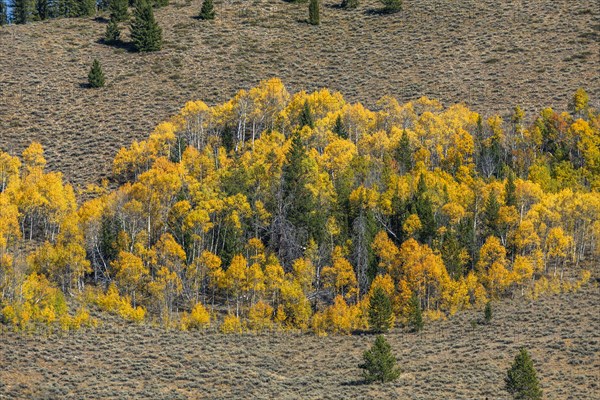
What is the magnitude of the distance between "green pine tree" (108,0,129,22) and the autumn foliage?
163ft

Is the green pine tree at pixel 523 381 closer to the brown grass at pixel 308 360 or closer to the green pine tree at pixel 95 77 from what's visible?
the brown grass at pixel 308 360

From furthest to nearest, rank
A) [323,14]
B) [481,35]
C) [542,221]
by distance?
1. [323,14]
2. [481,35]
3. [542,221]

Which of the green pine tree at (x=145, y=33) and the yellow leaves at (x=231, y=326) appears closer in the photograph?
the yellow leaves at (x=231, y=326)

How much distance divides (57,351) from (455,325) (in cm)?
2873

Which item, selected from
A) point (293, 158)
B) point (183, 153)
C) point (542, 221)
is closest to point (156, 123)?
point (183, 153)

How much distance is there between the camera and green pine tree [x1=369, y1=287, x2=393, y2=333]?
252 feet

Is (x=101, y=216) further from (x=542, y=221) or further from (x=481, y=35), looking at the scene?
(x=481, y=35)

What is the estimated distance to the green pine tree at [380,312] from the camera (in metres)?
76.9

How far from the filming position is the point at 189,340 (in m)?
74.1

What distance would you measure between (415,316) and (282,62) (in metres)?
62.7

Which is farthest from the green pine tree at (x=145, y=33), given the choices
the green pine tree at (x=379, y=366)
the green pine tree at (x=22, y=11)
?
the green pine tree at (x=379, y=366)

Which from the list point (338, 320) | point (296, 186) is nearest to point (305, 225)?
point (296, 186)

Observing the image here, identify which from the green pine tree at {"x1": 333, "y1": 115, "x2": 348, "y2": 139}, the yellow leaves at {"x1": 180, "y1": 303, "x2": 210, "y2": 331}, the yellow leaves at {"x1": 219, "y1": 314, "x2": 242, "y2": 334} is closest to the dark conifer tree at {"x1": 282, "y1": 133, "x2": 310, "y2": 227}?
the green pine tree at {"x1": 333, "y1": 115, "x2": 348, "y2": 139}

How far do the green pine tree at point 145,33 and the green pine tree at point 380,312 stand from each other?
6817 cm
